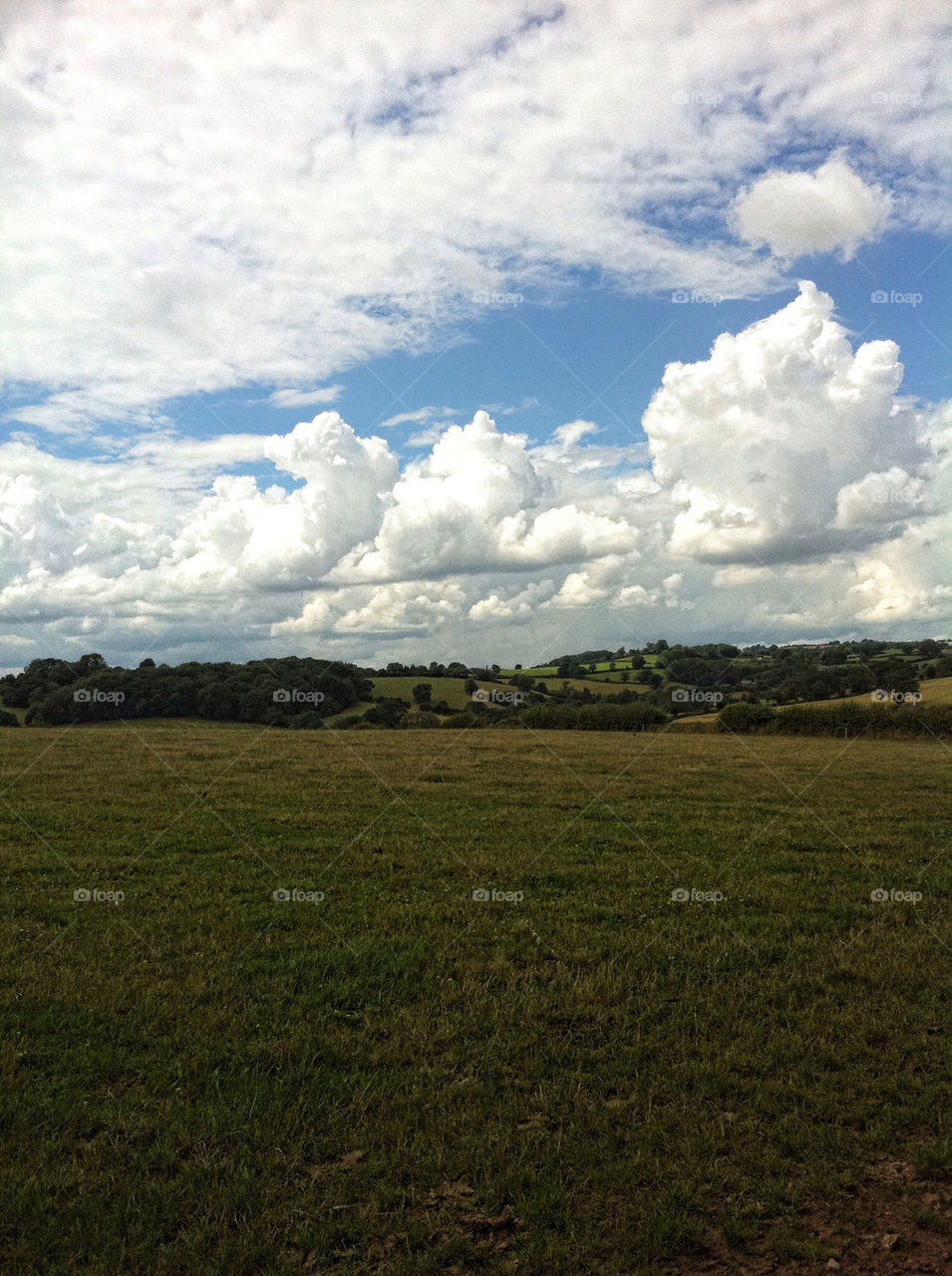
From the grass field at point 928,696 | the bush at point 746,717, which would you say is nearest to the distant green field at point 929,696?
the grass field at point 928,696

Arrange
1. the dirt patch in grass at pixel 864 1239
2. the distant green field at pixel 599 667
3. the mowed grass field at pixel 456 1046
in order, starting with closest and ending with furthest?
the dirt patch in grass at pixel 864 1239 → the mowed grass field at pixel 456 1046 → the distant green field at pixel 599 667

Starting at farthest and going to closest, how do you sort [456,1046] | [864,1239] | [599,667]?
[599,667], [456,1046], [864,1239]

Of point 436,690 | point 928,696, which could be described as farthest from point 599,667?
point 928,696

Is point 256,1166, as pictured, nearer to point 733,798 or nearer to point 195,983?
point 195,983

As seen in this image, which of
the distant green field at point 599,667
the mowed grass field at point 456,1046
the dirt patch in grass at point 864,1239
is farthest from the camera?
the distant green field at point 599,667

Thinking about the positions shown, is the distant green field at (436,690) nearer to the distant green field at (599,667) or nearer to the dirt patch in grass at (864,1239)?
the distant green field at (599,667)

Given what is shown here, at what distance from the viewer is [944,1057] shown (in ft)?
29.3

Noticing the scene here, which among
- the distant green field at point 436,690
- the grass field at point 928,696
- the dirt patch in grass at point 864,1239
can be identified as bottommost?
the dirt patch in grass at point 864,1239

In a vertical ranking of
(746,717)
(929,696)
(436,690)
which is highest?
(436,690)

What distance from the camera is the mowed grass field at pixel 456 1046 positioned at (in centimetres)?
632

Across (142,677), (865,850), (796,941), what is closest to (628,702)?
(142,677)

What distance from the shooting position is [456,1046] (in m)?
8.93

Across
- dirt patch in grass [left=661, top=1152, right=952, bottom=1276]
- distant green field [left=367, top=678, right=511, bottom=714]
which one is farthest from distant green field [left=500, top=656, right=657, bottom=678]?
dirt patch in grass [left=661, top=1152, right=952, bottom=1276]

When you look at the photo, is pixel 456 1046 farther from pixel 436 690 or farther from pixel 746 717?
pixel 746 717
